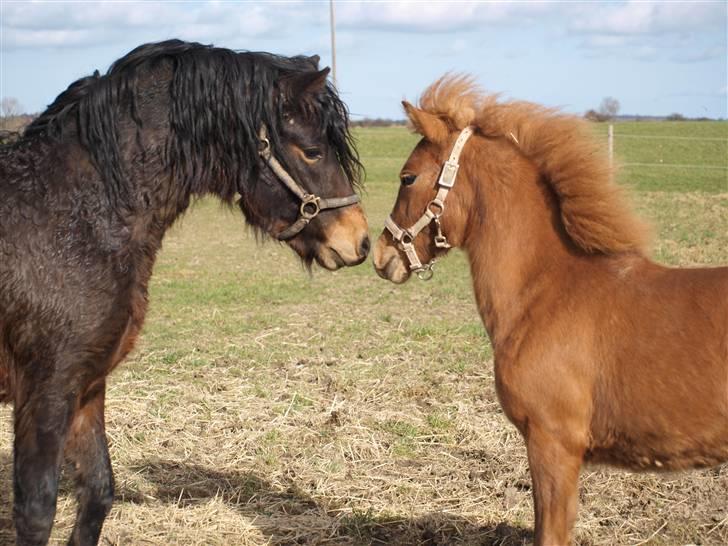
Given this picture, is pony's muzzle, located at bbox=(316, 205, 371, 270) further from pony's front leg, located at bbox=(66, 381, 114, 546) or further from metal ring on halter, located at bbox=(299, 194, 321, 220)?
pony's front leg, located at bbox=(66, 381, 114, 546)

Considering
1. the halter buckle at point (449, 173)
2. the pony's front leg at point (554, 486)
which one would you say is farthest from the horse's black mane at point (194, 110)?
the pony's front leg at point (554, 486)

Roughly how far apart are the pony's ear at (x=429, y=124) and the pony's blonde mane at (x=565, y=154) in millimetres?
69

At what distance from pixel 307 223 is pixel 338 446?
6.55 feet

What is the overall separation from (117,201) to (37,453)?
104cm

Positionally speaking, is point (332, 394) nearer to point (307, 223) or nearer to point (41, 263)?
point (307, 223)

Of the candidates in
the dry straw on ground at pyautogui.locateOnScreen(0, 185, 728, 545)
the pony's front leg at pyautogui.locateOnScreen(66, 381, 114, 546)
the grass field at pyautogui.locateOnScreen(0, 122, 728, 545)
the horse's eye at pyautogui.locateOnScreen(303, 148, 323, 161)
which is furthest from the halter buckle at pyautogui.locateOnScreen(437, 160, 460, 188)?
the pony's front leg at pyautogui.locateOnScreen(66, 381, 114, 546)

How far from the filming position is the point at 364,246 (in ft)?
12.2

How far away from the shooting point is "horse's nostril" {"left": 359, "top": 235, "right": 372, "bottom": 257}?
3.71 metres

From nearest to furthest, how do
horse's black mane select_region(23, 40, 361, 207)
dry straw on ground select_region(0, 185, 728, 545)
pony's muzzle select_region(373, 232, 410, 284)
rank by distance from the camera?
horse's black mane select_region(23, 40, 361, 207)
pony's muzzle select_region(373, 232, 410, 284)
dry straw on ground select_region(0, 185, 728, 545)

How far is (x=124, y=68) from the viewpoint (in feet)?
11.6

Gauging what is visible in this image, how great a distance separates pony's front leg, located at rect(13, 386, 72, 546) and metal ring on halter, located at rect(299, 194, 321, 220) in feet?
3.98

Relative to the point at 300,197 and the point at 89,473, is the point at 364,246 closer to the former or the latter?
the point at 300,197

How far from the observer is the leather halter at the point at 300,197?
3605mm

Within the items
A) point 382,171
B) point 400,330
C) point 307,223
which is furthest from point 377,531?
point 382,171
